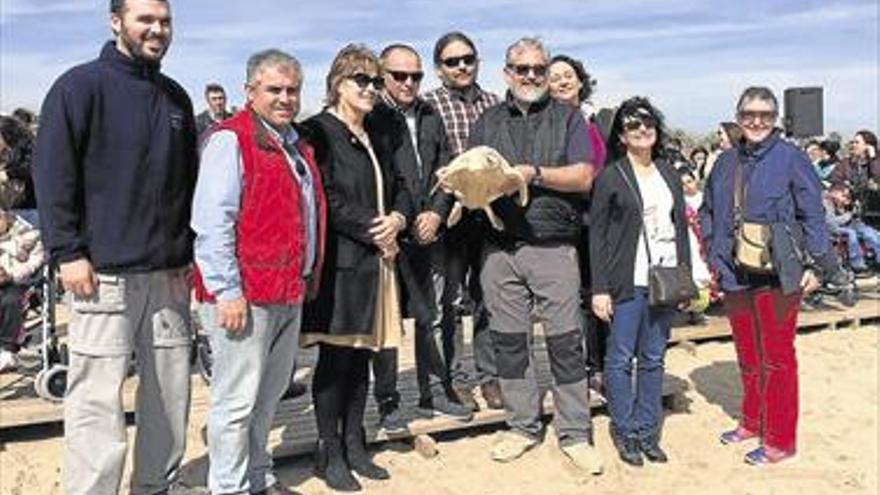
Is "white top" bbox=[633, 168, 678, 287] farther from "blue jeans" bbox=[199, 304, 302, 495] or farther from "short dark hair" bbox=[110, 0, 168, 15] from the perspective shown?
"short dark hair" bbox=[110, 0, 168, 15]

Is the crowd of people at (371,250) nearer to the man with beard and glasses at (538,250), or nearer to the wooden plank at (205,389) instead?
the man with beard and glasses at (538,250)

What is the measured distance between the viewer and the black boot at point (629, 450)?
5410 mm

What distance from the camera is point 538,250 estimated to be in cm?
513

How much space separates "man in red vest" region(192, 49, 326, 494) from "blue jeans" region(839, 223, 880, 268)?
7231 mm

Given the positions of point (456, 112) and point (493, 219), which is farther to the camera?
point (456, 112)

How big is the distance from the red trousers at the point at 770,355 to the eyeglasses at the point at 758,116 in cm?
96

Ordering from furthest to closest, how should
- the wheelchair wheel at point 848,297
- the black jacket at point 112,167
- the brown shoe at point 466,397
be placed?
1. the wheelchair wheel at point 848,297
2. the brown shoe at point 466,397
3. the black jacket at point 112,167

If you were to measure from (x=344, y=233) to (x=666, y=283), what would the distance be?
1.79 m

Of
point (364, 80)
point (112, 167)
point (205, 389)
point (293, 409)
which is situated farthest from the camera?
point (205, 389)

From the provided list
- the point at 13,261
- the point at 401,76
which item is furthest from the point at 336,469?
the point at 13,261

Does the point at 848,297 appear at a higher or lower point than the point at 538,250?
lower

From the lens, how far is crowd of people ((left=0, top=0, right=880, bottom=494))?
3.73 metres

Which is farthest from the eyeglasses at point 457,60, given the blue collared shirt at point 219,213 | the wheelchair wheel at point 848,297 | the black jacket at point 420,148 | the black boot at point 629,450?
the wheelchair wheel at point 848,297

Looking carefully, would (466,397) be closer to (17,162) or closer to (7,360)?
(7,360)
